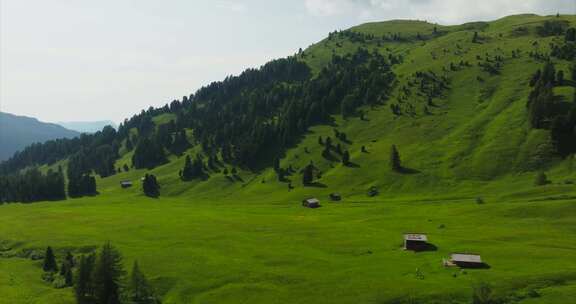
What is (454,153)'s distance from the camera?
17212 cm

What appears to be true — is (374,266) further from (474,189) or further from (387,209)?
(474,189)

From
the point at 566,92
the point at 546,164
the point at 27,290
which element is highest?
the point at 566,92

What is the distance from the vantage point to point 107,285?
68375mm

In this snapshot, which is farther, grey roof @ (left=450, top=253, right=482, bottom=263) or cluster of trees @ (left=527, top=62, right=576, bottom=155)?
cluster of trees @ (left=527, top=62, right=576, bottom=155)

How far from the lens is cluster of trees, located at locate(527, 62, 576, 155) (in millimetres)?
155375

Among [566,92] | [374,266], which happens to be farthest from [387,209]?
[566,92]

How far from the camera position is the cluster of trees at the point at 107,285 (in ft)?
223

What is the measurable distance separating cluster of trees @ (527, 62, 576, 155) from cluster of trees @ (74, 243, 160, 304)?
14660cm

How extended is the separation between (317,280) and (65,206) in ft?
452

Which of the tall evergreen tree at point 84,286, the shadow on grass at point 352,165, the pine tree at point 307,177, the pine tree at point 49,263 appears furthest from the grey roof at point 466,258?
the shadow on grass at point 352,165

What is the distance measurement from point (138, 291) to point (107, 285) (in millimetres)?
5222

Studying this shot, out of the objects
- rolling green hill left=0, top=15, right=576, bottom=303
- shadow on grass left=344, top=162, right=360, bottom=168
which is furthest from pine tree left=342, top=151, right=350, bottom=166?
rolling green hill left=0, top=15, right=576, bottom=303

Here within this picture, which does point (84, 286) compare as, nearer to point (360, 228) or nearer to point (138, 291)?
point (138, 291)

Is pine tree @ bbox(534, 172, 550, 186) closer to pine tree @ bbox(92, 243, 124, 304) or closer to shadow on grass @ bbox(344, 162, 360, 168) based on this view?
shadow on grass @ bbox(344, 162, 360, 168)
